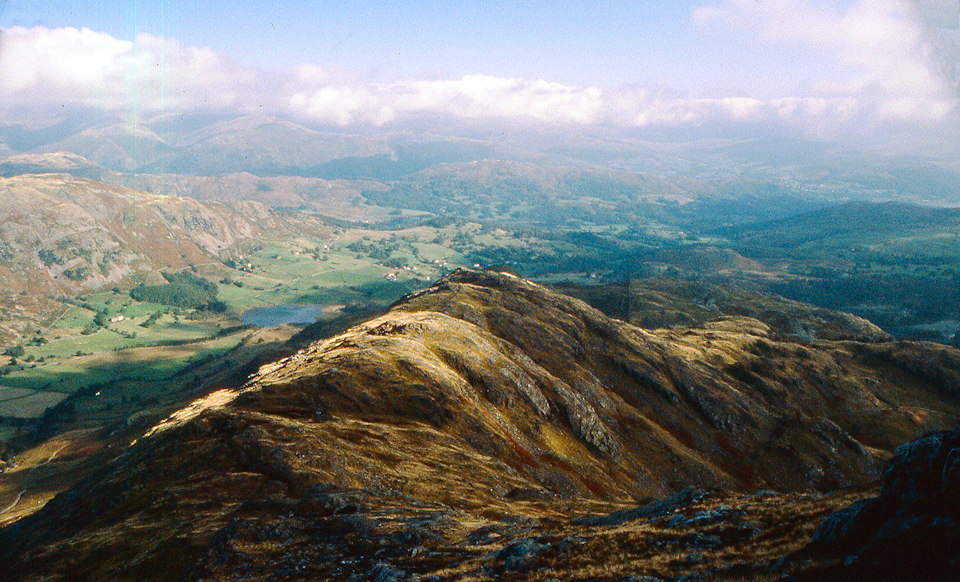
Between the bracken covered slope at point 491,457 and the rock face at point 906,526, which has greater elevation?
the rock face at point 906,526

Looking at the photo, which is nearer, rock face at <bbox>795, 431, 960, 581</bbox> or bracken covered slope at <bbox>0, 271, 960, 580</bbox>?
rock face at <bbox>795, 431, 960, 581</bbox>

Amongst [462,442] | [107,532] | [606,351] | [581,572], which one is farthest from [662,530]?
[606,351]

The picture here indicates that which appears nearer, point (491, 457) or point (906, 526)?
point (906, 526)

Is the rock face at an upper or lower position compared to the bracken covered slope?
upper

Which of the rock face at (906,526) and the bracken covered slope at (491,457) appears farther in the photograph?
the bracken covered slope at (491,457)
